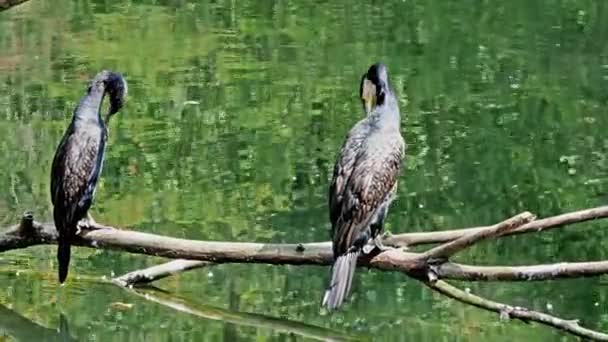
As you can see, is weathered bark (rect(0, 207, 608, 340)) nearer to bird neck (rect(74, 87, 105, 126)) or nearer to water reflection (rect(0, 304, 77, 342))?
bird neck (rect(74, 87, 105, 126))

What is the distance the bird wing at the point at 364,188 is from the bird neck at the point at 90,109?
104 cm

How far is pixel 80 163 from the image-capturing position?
4547 millimetres

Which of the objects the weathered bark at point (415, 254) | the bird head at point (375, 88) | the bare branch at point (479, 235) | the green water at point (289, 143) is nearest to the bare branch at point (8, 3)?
the weathered bark at point (415, 254)

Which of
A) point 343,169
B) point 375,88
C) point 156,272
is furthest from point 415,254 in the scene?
point 156,272

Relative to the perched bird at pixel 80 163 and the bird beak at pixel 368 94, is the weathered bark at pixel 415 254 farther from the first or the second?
the bird beak at pixel 368 94

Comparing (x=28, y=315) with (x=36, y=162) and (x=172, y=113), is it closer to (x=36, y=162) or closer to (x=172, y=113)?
(x=36, y=162)

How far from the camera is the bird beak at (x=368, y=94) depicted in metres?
4.48

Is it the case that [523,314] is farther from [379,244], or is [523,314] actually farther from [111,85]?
[111,85]

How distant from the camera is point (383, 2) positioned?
12953 millimetres

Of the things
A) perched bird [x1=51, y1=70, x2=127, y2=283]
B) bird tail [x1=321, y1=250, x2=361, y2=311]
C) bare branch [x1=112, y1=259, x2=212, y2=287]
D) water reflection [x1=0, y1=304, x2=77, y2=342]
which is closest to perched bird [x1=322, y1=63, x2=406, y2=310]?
bird tail [x1=321, y1=250, x2=361, y2=311]

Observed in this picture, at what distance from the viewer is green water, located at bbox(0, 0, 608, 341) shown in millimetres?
5652

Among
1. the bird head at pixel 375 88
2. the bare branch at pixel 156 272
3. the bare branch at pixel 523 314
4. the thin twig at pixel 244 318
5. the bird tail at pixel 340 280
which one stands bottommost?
the thin twig at pixel 244 318

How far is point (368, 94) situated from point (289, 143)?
3846 mm

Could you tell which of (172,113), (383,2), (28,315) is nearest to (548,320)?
(28,315)
